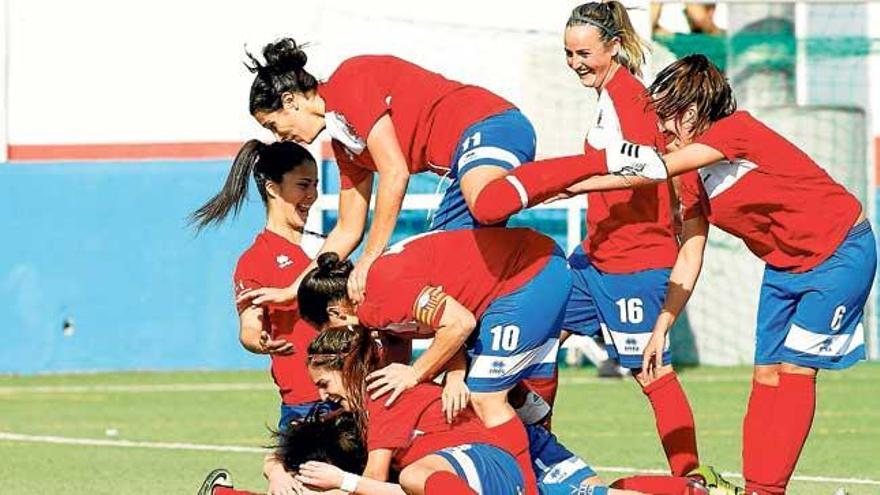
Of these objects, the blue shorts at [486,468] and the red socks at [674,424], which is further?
the red socks at [674,424]

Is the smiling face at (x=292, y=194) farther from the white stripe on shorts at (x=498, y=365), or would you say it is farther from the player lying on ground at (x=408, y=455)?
the white stripe on shorts at (x=498, y=365)

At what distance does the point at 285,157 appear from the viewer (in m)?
9.02

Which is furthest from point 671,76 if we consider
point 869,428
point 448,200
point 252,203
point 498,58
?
point 498,58

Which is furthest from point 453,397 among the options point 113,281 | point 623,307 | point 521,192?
point 113,281

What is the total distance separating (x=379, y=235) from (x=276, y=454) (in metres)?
0.89

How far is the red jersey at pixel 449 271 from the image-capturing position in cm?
732

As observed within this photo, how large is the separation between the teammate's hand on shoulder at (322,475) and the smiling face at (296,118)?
1.36m

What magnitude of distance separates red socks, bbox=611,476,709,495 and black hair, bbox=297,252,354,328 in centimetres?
129

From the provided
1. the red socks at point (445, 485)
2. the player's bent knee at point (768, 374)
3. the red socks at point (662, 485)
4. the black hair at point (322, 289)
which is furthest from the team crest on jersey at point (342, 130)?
the player's bent knee at point (768, 374)

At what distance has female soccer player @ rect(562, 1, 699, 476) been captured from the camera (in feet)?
28.4

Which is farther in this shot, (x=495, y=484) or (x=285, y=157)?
(x=285, y=157)

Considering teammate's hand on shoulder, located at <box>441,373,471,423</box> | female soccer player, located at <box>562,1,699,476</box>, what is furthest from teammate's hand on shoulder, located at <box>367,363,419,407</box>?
female soccer player, located at <box>562,1,699,476</box>

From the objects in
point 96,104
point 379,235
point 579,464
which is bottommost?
point 96,104

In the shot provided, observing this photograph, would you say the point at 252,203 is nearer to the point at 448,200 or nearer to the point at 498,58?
the point at 498,58
